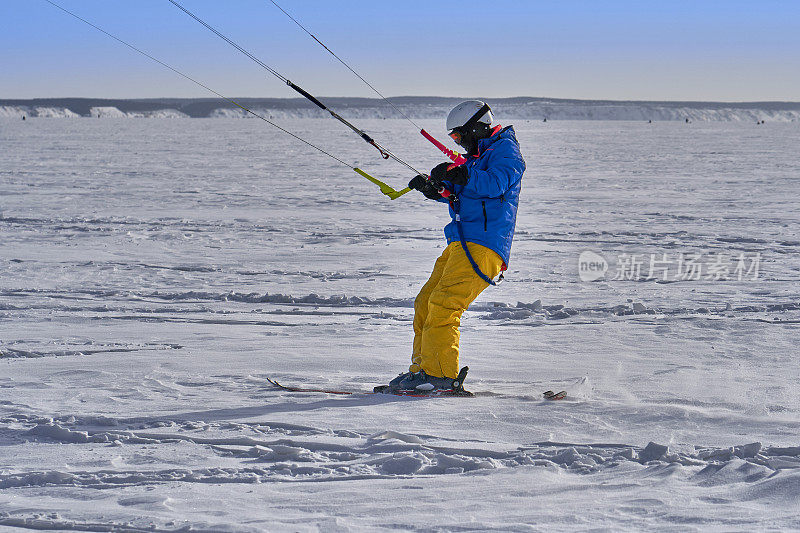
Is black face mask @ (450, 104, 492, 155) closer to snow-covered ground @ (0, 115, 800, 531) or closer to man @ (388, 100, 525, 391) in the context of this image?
man @ (388, 100, 525, 391)

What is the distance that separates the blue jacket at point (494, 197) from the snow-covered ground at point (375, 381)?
835 mm

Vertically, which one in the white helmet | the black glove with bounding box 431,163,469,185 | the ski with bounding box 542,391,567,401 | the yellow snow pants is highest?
the white helmet

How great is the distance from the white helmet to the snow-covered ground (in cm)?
143

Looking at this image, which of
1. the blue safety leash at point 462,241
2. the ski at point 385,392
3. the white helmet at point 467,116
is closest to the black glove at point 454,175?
the blue safety leash at point 462,241

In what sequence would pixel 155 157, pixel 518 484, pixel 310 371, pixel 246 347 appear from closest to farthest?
pixel 518 484
pixel 310 371
pixel 246 347
pixel 155 157

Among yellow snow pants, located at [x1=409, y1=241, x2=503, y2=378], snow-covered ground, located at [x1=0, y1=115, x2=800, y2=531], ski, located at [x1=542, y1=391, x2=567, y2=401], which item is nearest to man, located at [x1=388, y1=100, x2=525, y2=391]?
yellow snow pants, located at [x1=409, y1=241, x2=503, y2=378]

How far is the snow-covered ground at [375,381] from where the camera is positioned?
119 inches

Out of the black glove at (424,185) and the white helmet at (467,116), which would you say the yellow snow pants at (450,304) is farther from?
the white helmet at (467,116)

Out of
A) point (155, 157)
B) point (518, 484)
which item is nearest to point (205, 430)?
point (518, 484)

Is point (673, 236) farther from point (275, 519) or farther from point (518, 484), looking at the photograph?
point (275, 519)

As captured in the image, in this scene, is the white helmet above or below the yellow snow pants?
above

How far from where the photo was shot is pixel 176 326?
6.13 metres

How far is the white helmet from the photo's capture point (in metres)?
4.45

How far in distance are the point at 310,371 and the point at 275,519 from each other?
2177 mm
